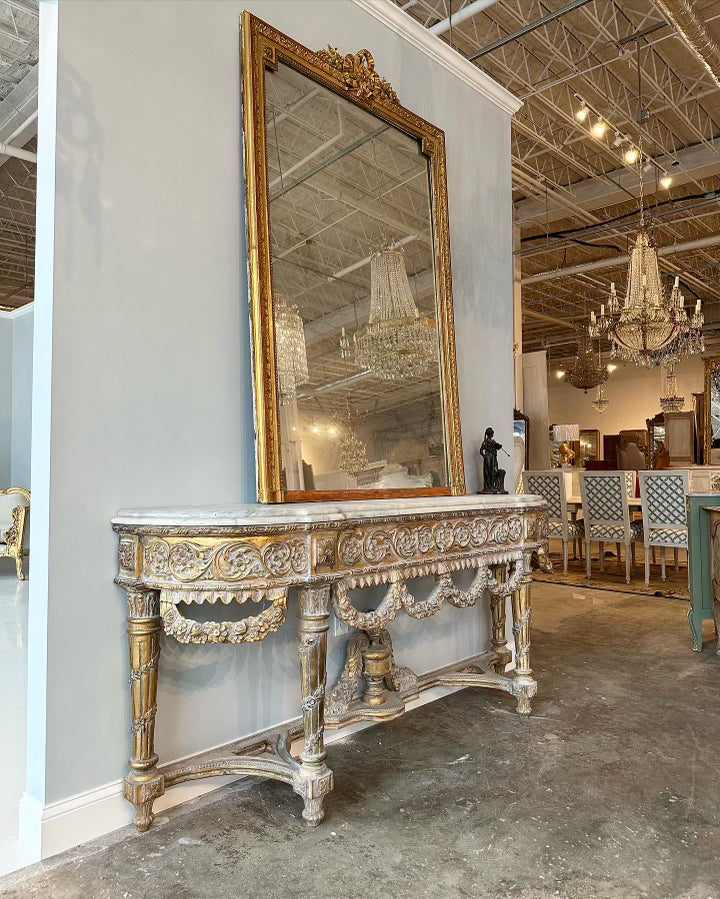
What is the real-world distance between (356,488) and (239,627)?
885 mm

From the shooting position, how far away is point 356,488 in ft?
8.46

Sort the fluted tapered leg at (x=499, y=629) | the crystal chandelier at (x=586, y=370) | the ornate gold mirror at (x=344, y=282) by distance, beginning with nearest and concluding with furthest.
Answer: the ornate gold mirror at (x=344, y=282), the fluted tapered leg at (x=499, y=629), the crystal chandelier at (x=586, y=370)

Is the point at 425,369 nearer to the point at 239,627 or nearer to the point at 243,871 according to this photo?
the point at 239,627

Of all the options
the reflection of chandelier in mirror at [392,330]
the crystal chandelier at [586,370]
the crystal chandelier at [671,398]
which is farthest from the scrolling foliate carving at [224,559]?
the crystal chandelier at [671,398]

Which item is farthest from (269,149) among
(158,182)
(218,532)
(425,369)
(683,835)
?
(683,835)

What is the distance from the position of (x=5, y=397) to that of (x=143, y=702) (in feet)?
27.2

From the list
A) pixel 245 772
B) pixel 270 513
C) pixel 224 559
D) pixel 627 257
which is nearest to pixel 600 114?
pixel 627 257

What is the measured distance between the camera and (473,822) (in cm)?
194

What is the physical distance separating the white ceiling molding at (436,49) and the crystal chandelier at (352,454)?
1967mm

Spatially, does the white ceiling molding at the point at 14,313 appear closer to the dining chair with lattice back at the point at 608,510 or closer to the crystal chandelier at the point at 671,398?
the dining chair with lattice back at the point at 608,510

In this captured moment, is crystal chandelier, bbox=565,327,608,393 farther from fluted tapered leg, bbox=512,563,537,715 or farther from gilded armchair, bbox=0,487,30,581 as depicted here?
gilded armchair, bbox=0,487,30,581

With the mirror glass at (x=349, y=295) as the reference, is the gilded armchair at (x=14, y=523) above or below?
below

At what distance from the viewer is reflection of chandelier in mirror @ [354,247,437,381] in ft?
9.13

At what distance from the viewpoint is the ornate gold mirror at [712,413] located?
1266cm
